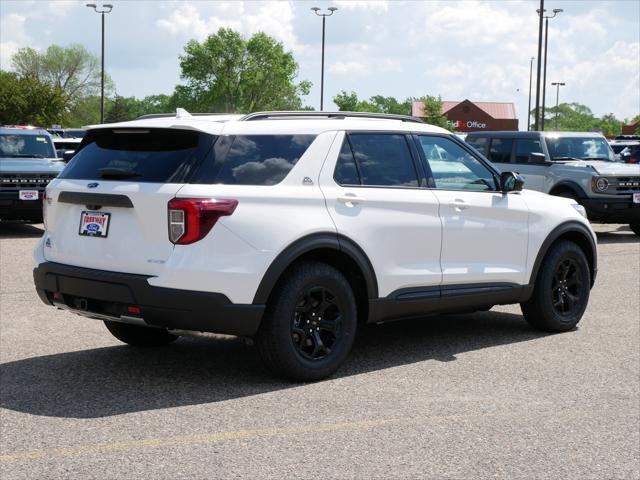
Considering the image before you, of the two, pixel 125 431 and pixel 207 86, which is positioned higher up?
pixel 207 86

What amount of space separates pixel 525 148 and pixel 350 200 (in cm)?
1194

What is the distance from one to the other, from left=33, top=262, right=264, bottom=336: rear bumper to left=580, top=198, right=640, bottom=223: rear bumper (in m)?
12.2

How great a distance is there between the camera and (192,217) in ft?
18.7

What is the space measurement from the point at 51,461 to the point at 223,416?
1.11m

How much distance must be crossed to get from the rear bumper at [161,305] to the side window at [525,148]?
41.5ft

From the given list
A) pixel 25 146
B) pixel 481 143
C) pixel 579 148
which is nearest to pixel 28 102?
pixel 25 146

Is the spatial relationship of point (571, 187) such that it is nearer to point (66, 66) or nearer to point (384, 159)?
point (384, 159)

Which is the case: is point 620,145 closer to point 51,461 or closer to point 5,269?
point 5,269

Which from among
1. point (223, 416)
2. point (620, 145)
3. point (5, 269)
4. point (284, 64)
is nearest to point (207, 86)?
point (284, 64)

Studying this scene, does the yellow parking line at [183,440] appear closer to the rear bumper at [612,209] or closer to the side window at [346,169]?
the side window at [346,169]

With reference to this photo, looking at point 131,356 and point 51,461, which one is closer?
point 51,461

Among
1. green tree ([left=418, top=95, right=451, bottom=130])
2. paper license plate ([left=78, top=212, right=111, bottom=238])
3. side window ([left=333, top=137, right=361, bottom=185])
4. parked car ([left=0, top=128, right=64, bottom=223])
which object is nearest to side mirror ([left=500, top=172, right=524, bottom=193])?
side window ([left=333, top=137, right=361, bottom=185])

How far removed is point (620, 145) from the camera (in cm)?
3266

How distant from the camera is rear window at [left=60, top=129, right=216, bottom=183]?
592 centimetres
